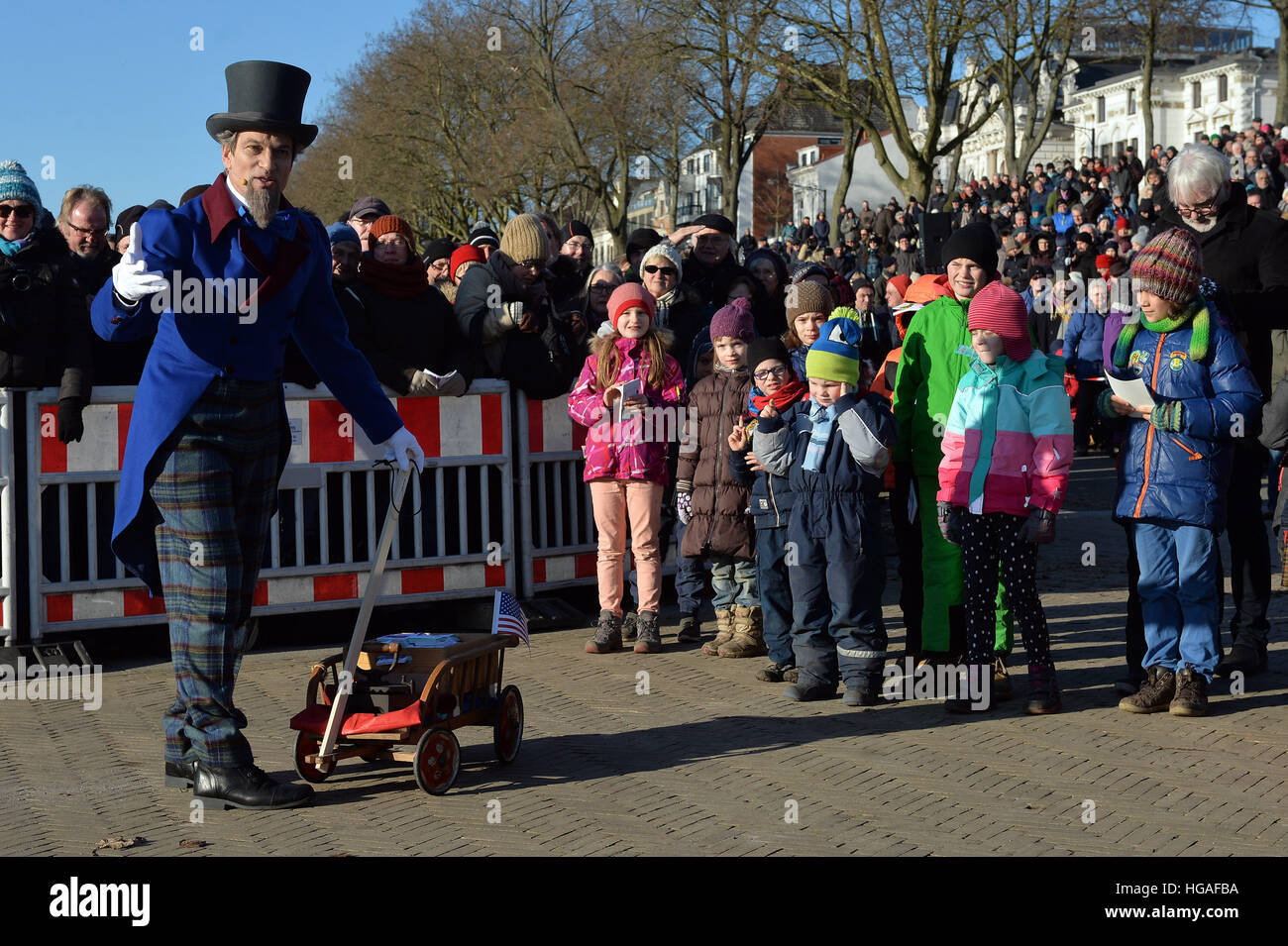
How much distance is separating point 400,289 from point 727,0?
29.9 metres

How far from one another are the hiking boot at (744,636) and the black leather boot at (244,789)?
336 cm

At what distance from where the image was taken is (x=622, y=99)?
45094 millimetres

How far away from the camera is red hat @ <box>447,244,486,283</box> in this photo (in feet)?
35.4

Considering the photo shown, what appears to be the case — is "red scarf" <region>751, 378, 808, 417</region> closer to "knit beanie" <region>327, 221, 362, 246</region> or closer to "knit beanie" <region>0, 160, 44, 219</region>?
"knit beanie" <region>327, 221, 362, 246</region>

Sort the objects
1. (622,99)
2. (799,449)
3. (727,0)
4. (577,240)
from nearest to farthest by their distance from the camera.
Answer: (799,449), (577,240), (727,0), (622,99)

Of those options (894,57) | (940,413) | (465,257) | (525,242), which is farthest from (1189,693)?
(894,57)

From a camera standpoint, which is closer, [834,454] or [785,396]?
[834,454]

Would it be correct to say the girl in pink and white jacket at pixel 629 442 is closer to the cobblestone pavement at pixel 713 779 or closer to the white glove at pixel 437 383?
the cobblestone pavement at pixel 713 779

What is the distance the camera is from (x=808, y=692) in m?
7.36

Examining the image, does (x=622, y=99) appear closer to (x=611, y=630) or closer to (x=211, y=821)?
(x=611, y=630)

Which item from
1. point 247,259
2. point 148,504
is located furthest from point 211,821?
point 247,259

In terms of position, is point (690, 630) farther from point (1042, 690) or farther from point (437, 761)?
point (437, 761)

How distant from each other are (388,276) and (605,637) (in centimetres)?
230
